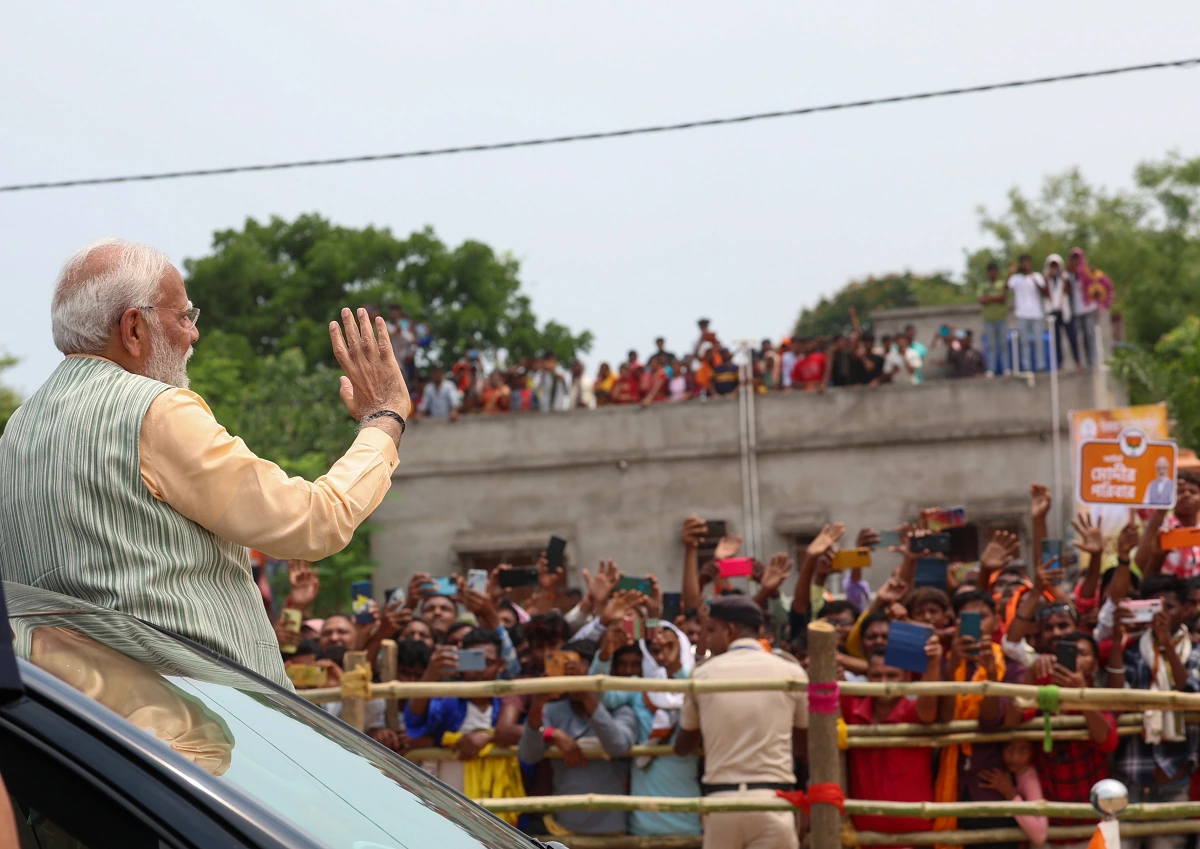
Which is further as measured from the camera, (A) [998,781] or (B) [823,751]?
(A) [998,781]

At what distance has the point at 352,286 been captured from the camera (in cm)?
4303

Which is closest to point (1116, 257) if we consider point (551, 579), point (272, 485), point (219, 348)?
point (219, 348)

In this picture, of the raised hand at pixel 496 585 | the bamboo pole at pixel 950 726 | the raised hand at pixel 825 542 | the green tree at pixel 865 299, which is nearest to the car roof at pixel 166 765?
the bamboo pole at pixel 950 726

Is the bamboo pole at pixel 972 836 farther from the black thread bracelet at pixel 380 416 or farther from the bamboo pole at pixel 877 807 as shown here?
the black thread bracelet at pixel 380 416

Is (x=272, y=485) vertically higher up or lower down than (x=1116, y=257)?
lower down

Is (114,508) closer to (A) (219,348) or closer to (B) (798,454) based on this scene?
(B) (798,454)

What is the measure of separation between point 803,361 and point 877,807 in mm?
17454

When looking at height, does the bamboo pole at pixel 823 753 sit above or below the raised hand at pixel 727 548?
below

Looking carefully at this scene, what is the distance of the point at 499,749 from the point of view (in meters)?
7.35

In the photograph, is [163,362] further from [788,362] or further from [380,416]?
[788,362]

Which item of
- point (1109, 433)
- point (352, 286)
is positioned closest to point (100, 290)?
point (1109, 433)

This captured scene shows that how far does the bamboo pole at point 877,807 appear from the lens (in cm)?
650

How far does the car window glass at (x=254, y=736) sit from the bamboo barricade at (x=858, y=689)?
427 centimetres

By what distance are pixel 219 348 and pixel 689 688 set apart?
1317 inches
